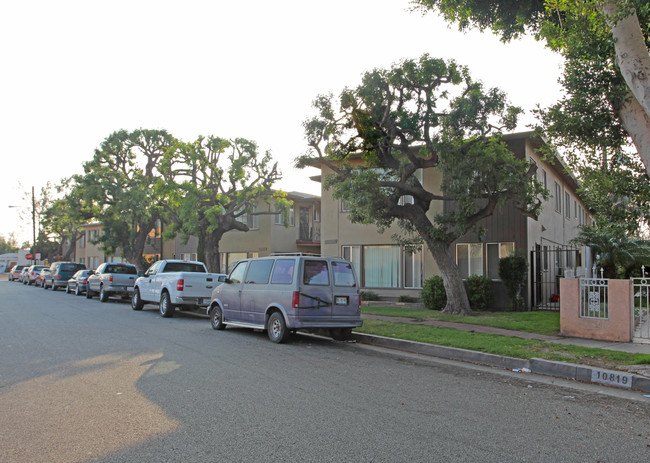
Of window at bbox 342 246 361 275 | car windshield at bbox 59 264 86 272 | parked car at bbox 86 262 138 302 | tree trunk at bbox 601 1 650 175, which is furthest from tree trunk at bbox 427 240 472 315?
car windshield at bbox 59 264 86 272

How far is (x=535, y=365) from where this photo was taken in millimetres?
8641

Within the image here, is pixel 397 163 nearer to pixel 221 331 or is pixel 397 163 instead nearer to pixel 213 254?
pixel 221 331

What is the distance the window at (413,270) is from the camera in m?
20.9

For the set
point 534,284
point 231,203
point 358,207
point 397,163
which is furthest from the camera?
point 231,203

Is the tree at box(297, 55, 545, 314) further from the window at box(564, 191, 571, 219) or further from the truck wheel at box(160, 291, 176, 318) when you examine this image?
the window at box(564, 191, 571, 219)

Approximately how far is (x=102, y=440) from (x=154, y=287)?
13590 mm

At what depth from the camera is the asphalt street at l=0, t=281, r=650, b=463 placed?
4.66 meters

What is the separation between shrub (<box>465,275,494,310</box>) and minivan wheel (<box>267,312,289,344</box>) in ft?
30.8

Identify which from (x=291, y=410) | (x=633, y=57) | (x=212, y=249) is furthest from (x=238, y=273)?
(x=212, y=249)

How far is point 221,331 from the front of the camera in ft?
43.3

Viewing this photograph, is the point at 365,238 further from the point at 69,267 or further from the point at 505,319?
the point at 69,267

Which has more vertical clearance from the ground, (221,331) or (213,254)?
(213,254)

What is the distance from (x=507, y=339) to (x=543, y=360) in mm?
2375

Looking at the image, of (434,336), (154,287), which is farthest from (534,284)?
(154,287)
